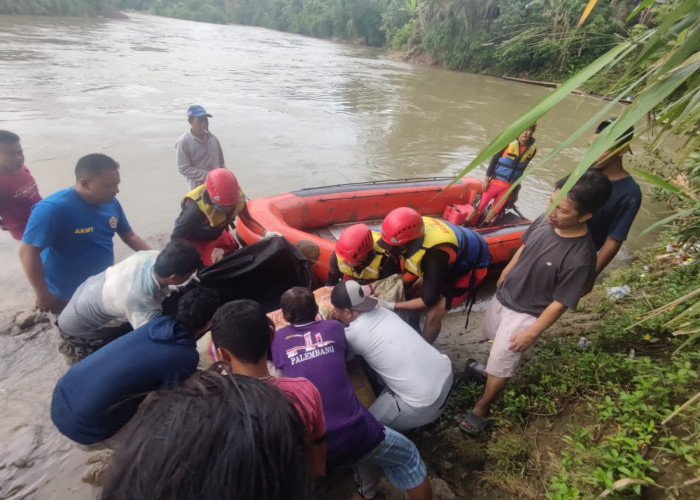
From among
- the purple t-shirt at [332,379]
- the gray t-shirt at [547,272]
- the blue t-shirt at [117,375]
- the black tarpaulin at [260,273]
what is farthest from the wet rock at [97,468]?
the gray t-shirt at [547,272]

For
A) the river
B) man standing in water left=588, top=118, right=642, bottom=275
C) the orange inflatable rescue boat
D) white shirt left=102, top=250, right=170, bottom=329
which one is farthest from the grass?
the river

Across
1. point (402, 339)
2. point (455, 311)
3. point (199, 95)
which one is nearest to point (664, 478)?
point (402, 339)

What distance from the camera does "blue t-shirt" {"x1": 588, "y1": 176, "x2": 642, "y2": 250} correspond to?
246cm

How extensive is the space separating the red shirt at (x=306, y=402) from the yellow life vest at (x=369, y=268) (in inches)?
55.1

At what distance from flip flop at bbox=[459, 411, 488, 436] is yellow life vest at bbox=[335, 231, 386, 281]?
3.57 feet

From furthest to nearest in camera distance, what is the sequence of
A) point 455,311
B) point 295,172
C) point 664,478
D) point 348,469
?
point 295,172
point 455,311
point 348,469
point 664,478

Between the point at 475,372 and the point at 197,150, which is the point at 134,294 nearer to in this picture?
the point at 475,372

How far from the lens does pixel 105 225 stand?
104 inches

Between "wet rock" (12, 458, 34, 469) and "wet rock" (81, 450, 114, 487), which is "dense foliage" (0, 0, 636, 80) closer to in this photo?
"wet rock" (81, 450, 114, 487)

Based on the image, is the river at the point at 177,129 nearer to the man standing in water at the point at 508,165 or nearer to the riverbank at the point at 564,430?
the riverbank at the point at 564,430

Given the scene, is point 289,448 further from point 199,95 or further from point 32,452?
point 199,95

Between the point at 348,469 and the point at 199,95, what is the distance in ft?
43.2

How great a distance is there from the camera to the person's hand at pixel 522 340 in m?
2.15

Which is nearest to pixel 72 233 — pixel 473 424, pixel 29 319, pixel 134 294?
pixel 134 294
